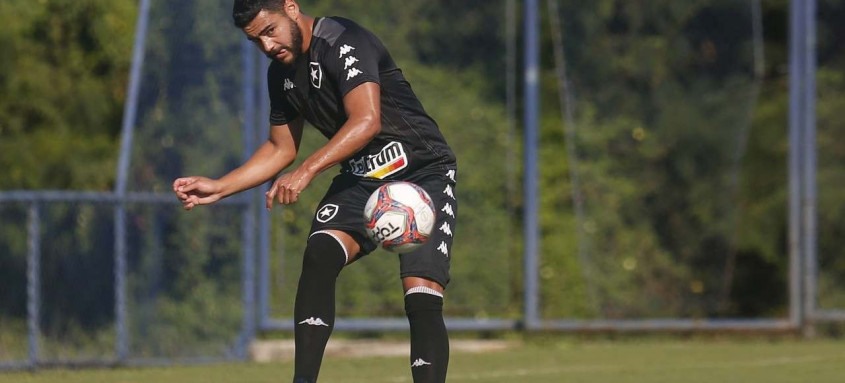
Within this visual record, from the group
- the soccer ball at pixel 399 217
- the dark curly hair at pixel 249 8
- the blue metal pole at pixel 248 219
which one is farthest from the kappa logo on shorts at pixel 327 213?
the blue metal pole at pixel 248 219

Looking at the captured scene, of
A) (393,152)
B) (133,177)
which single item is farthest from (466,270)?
(393,152)

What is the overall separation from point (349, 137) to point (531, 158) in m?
6.69

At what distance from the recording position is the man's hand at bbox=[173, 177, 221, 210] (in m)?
6.09

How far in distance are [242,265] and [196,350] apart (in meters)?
0.70

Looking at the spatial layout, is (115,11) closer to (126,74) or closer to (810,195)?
(126,74)

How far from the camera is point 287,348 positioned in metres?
11.6

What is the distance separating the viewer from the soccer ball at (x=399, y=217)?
234 inches

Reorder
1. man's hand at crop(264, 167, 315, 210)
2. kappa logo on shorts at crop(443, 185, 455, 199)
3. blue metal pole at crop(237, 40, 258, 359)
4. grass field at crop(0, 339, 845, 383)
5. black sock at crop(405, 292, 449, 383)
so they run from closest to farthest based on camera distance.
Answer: man's hand at crop(264, 167, 315, 210) → black sock at crop(405, 292, 449, 383) → kappa logo on shorts at crop(443, 185, 455, 199) → grass field at crop(0, 339, 845, 383) → blue metal pole at crop(237, 40, 258, 359)

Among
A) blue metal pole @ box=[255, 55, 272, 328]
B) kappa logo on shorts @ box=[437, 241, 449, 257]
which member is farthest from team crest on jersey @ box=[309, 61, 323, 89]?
blue metal pole @ box=[255, 55, 272, 328]

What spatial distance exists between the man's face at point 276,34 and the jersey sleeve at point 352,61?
0.14 meters

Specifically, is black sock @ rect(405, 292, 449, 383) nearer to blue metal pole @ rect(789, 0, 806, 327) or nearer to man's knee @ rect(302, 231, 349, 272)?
man's knee @ rect(302, 231, 349, 272)

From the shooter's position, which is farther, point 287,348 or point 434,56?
point 434,56

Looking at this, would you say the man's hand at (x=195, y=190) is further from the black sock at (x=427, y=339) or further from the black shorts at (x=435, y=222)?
the black sock at (x=427, y=339)

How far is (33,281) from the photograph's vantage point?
34.9ft
